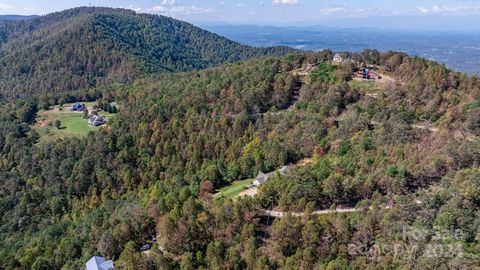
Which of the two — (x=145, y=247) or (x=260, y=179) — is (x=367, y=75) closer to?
(x=260, y=179)

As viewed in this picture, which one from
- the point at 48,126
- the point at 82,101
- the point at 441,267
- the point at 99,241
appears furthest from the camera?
the point at 82,101

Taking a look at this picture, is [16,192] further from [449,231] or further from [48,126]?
[449,231]

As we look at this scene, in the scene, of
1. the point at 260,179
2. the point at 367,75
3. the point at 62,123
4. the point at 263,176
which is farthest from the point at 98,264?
the point at 62,123

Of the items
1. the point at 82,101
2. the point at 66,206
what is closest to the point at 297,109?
the point at 66,206

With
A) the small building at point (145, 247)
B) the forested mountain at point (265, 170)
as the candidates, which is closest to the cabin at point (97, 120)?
the forested mountain at point (265, 170)

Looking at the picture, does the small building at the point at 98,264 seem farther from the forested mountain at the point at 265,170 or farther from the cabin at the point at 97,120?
the cabin at the point at 97,120

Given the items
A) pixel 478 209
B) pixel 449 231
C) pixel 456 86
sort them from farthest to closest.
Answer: pixel 456 86 → pixel 478 209 → pixel 449 231
